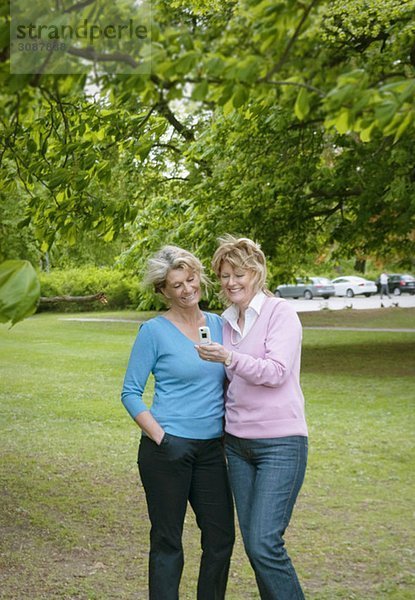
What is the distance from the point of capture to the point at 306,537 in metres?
7.11

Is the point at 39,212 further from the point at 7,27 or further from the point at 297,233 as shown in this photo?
the point at 297,233

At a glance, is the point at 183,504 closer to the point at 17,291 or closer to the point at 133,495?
the point at 17,291

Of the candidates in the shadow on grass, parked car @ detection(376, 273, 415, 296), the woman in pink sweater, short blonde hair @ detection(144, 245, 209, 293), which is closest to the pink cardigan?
the woman in pink sweater

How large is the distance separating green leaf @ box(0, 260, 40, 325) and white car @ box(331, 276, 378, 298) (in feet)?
167

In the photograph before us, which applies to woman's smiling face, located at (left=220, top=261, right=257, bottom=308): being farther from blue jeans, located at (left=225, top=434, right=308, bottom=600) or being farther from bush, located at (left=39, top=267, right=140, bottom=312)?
bush, located at (left=39, top=267, right=140, bottom=312)

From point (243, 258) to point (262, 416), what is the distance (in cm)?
73

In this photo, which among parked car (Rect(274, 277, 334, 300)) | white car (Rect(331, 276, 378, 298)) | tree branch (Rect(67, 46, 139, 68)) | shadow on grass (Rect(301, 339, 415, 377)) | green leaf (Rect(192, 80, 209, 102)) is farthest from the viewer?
white car (Rect(331, 276, 378, 298))

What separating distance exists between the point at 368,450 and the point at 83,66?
837cm

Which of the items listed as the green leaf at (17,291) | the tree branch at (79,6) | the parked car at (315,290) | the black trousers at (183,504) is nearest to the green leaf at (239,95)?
the tree branch at (79,6)

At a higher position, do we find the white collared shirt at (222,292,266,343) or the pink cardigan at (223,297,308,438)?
the white collared shirt at (222,292,266,343)

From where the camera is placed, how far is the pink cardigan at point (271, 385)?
3.99m

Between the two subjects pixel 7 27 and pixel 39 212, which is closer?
pixel 7 27

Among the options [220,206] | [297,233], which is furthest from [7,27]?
[297,233]

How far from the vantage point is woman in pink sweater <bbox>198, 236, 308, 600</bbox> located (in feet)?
13.0
